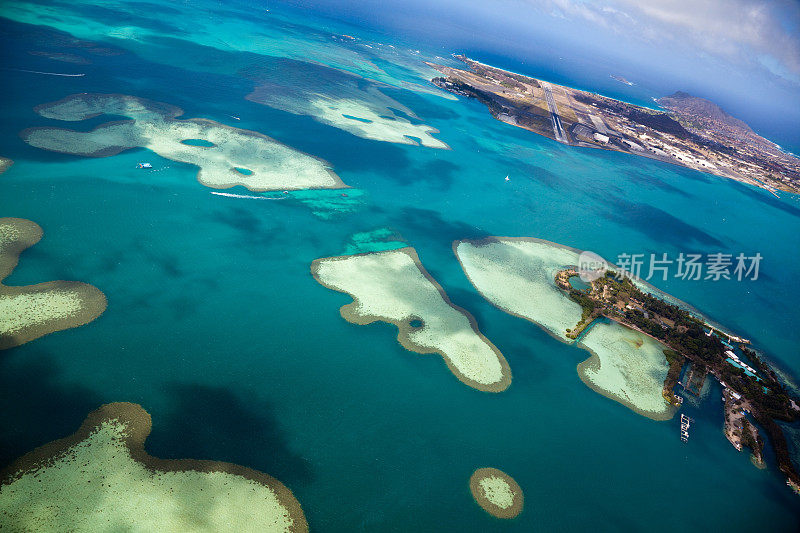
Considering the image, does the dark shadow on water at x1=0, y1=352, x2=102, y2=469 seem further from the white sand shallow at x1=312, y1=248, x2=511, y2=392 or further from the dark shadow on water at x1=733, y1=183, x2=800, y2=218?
the dark shadow on water at x1=733, y1=183, x2=800, y2=218

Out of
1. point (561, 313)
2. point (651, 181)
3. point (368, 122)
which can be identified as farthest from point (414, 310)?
point (651, 181)

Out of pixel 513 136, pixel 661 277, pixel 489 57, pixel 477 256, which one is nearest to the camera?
pixel 477 256

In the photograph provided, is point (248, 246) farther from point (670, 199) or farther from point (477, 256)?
point (670, 199)

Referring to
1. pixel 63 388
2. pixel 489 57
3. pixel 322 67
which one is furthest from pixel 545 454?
pixel 489 57

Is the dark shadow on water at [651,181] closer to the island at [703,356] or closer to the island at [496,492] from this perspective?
the island at [703,356]

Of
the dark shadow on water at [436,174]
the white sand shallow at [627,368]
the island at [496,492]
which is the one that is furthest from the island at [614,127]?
the island at [496,492]

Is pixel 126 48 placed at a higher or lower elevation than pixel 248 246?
higher
